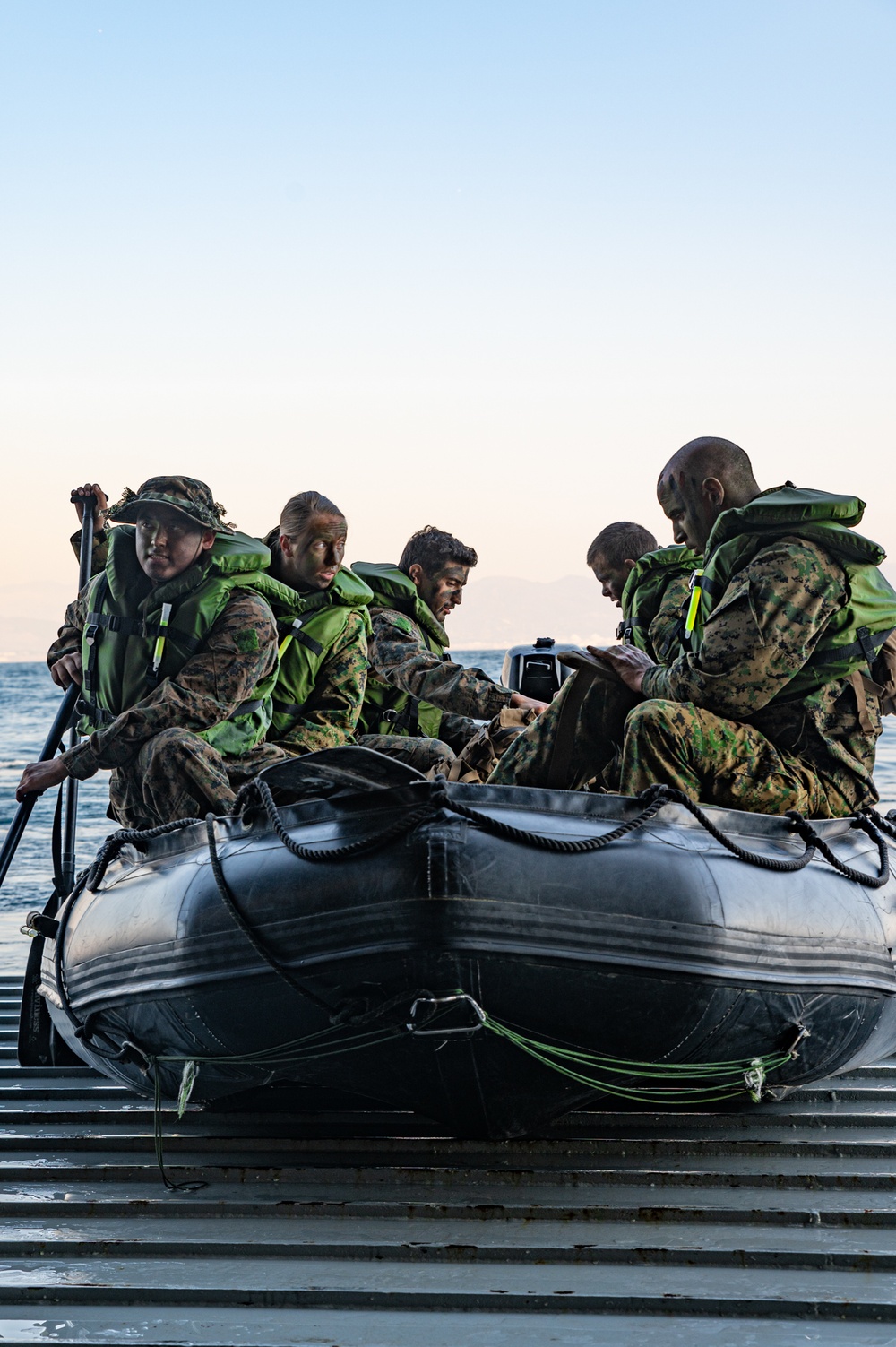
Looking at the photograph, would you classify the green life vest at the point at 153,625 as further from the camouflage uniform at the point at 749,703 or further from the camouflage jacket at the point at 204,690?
the camouflage uniform at the point at 749,703

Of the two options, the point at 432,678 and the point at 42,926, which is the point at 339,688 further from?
the point at 42,926

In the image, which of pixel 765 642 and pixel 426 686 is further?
pixel 426 686

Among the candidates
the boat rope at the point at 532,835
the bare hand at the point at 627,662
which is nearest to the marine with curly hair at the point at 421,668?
the bare hand at the point at 627,662

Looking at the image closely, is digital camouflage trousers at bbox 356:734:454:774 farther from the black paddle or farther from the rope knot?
the rope knot

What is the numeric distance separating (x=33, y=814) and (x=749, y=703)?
50.9 ft

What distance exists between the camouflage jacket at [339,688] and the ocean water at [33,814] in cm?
240

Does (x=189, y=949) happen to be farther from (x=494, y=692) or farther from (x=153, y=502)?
(x=494, y=692)

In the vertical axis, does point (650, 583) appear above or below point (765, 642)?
below

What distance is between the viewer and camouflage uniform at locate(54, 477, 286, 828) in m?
4.25

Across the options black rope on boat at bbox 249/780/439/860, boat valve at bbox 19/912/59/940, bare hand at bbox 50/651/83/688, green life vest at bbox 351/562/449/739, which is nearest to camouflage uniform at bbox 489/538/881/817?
black rope on boat at bbox 249/780/439/860

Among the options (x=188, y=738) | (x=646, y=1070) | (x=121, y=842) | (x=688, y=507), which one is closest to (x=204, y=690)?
(x=188, y=738)

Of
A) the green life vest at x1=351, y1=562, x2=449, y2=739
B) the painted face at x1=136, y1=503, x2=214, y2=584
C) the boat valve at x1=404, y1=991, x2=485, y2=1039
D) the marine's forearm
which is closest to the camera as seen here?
the boat valve at x1=404, y1=991, x2=485, y2=1039

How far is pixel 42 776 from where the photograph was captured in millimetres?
4535

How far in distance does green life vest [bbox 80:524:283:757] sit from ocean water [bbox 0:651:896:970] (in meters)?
2.66
